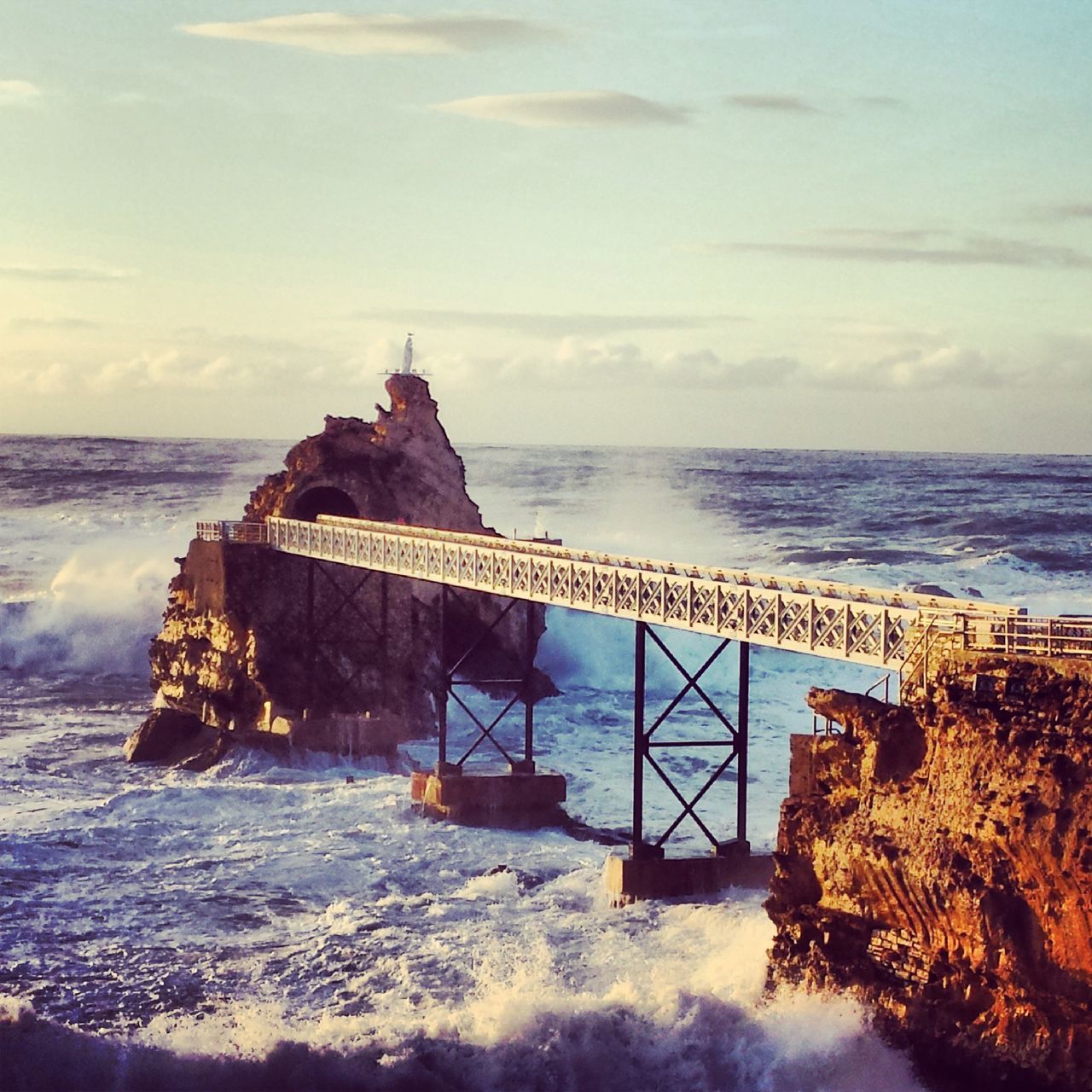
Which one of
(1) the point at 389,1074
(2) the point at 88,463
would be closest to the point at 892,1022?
(1) the point at 389,1074

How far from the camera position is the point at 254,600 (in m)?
50.2

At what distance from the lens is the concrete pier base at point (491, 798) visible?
39469 mm

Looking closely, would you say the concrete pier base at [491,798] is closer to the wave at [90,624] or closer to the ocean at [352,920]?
the ocean at [352,920]

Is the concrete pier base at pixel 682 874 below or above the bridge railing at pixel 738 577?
below

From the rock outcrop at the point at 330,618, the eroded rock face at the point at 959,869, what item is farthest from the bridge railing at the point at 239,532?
the eroded rock face at the point at 959,869

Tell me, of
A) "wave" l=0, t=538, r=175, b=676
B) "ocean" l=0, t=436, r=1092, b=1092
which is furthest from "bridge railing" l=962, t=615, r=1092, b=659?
"wave" l=0, t=538, r=175, b=676

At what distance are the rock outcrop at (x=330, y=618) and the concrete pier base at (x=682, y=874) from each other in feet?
50.2

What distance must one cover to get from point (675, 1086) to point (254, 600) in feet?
92.1

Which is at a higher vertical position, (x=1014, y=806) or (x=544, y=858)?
(x=1014, y=806)

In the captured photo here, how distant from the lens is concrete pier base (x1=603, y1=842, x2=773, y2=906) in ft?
105

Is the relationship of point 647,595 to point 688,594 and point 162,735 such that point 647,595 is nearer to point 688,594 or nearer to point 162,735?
point 688,594

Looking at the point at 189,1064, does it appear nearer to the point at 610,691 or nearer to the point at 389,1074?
the point at 389,1074

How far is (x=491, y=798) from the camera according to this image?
39812mm

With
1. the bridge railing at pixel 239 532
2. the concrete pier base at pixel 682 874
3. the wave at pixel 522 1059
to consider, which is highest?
the bridge railing at pixel 239 532
